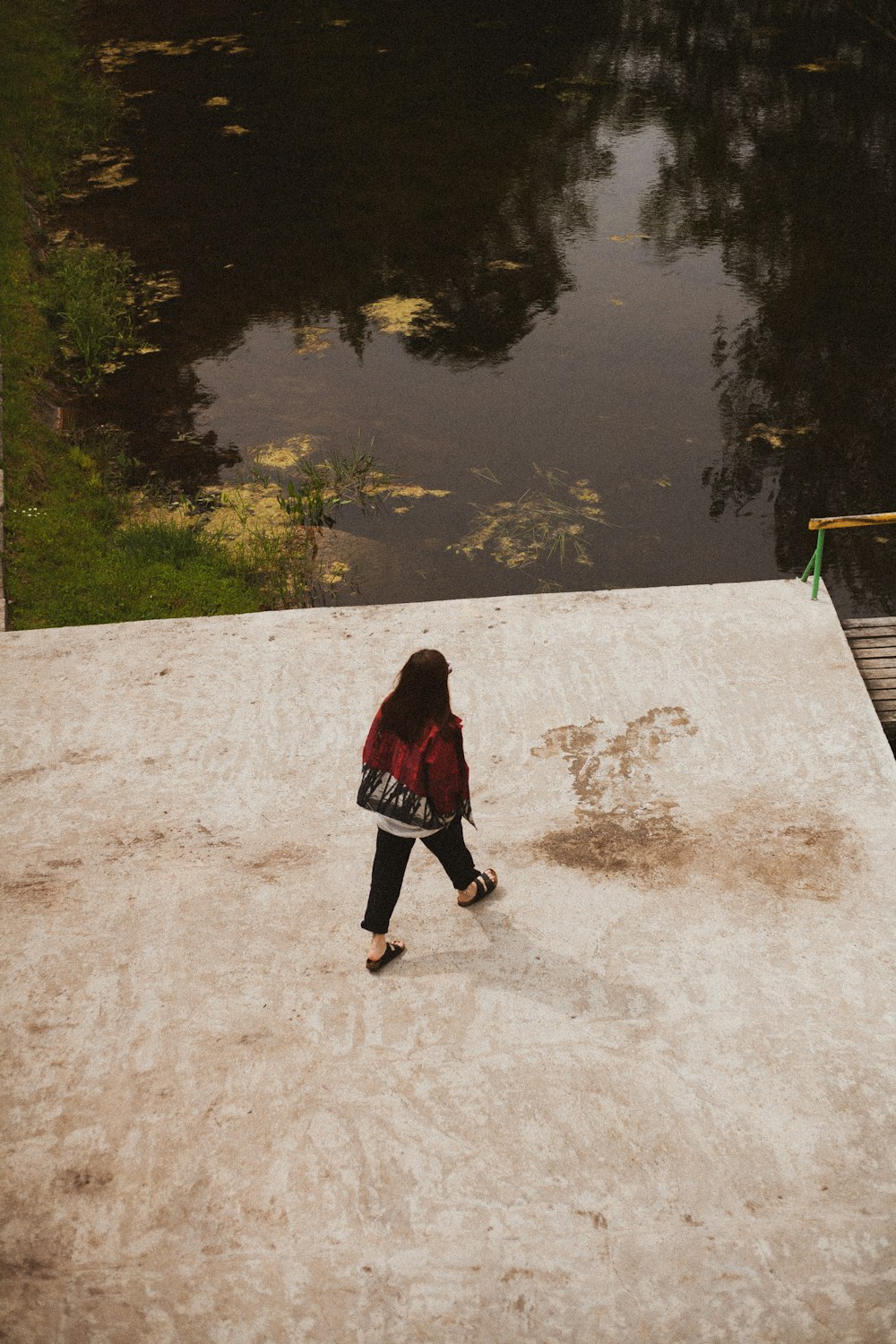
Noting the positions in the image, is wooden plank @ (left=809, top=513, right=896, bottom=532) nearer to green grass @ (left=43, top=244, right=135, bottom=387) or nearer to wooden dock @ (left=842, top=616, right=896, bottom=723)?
wooden dock @ (left=842, top=616, right=896, bottom=723)

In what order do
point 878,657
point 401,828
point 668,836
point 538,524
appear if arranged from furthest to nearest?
point 538,524, point 878,657, point 668,836, point 401,828

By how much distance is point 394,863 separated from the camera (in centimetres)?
323

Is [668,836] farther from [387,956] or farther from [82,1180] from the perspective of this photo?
[82,1180]

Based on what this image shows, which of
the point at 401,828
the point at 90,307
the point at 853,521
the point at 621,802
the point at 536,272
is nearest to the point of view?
the point at 401,828

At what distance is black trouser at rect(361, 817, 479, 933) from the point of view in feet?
10.5

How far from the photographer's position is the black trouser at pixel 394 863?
3.20 meters

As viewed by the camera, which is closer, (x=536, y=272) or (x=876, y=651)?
(x=876, y=651)

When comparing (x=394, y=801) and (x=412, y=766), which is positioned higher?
(x=412, y=766)

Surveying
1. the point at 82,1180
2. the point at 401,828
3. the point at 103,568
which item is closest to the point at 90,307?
the point at 103,568

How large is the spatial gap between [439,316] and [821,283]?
128 inches

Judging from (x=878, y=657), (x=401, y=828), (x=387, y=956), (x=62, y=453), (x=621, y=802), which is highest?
(x=401, y=828)

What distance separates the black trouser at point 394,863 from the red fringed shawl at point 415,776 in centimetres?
11

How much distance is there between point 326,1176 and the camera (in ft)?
9.50

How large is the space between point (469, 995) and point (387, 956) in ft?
0.98
